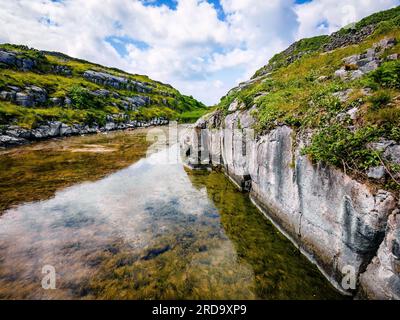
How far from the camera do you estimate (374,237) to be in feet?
19.6

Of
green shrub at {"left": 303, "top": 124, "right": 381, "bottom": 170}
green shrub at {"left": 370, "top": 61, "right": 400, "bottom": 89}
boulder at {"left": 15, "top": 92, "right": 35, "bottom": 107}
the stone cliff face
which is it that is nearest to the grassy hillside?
boulder at {"left": 15, "top": 92, "right": 35, "bottom": 107}

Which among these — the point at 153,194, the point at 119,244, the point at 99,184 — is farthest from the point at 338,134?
the point at 99,184

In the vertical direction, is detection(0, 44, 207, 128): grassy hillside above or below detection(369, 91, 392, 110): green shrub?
above

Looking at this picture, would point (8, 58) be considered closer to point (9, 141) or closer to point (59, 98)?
point (59, 98)

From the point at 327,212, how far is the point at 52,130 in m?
51.2

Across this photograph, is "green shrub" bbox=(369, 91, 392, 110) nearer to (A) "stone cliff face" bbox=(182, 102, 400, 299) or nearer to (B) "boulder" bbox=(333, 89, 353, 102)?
(B) "boulder" bbox=(333, 89, 353, 102)

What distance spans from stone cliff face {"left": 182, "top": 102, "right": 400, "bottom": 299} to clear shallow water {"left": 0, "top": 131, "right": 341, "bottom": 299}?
918mm

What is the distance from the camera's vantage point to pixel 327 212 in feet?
25.0

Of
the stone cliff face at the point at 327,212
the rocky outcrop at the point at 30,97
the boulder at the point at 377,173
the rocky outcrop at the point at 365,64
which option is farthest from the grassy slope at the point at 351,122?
the rocky outcrop at the point at 30,97

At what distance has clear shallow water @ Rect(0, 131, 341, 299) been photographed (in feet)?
25.7

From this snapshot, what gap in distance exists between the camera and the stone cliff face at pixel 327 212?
577cm

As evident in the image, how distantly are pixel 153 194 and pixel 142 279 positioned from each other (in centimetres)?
823

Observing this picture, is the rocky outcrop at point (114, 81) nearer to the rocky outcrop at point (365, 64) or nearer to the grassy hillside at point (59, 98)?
the grassy hillside at point (59, 98)

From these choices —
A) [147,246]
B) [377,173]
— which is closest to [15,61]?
[147,246]
